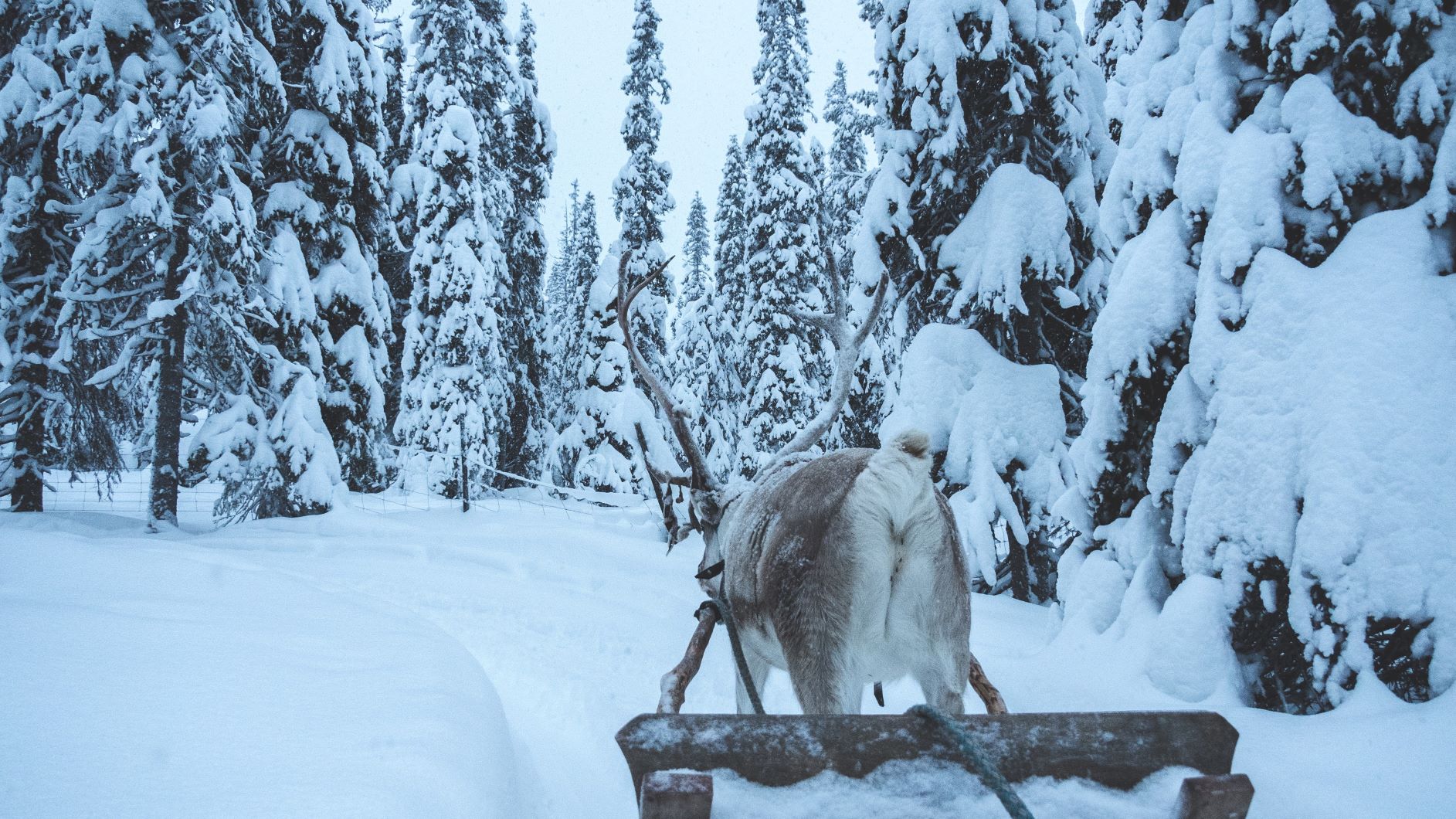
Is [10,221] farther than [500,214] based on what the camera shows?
No

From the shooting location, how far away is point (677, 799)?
1.41m

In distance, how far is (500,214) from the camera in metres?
17.9

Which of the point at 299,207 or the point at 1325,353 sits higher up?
the point at 299,207

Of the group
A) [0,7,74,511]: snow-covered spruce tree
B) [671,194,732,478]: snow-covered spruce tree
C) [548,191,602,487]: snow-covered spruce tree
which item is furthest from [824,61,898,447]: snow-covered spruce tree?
[0,7,74,511]: snow-covered spruce tree

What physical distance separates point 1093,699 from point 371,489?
20655 mm

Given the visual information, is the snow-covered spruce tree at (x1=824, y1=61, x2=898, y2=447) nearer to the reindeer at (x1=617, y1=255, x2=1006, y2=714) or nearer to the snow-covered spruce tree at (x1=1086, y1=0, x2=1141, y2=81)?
the reindeer at (x1=617, y1=255, x2=1006, y2=714)

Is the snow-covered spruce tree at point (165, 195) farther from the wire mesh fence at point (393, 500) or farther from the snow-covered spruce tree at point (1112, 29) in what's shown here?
the snow-covered spruce tree at point (1112, 29)

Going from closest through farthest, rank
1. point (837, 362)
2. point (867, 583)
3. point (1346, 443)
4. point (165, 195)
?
point (867, 583)
point (1346, 443)
point (837, 362)
point (165, 195)

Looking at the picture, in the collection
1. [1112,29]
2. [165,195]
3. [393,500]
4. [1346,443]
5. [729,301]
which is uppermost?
[1112,29]

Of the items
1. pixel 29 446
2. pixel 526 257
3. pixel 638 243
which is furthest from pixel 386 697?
pixel 526 257

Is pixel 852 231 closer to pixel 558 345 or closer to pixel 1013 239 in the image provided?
pixel 1013 239

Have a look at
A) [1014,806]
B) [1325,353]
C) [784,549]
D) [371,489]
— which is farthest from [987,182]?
[371,489]

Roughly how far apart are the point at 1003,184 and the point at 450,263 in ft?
41.0

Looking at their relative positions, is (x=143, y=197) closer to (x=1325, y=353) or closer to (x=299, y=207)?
(x=299, y=207)
